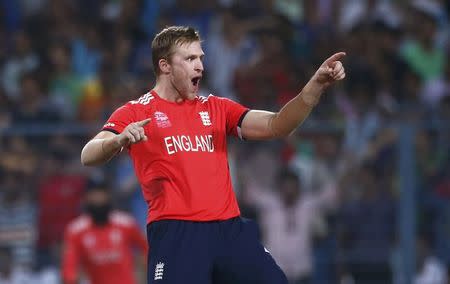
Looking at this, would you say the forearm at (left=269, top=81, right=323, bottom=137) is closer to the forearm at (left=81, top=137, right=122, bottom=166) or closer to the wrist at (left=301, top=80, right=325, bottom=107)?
the wrist at (left=301, top=80, right=325, bottom=107)

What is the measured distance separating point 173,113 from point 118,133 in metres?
0.41

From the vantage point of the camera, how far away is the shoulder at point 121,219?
516 inches

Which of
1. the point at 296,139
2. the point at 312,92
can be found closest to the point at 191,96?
the point at 312,92

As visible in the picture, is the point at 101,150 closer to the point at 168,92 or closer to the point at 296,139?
the point at 168,92

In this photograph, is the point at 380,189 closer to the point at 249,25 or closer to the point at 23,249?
the point at 249,25

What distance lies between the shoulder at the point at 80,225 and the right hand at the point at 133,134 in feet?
21.3

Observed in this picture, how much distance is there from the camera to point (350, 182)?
13219 mm

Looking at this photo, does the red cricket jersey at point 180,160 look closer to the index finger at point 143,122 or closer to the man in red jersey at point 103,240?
the index finger at point 143,122

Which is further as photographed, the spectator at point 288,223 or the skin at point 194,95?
the spectator at point 288,223

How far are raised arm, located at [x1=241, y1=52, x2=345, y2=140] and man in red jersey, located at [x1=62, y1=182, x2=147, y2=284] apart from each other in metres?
5.70

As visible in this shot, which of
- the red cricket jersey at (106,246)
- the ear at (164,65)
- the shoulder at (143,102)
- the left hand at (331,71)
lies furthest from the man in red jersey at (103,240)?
the left hand at (331,71)

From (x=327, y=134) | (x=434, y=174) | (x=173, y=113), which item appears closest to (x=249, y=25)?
(x=327, y=134)

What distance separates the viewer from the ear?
7387mm

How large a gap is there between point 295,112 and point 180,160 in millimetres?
730
